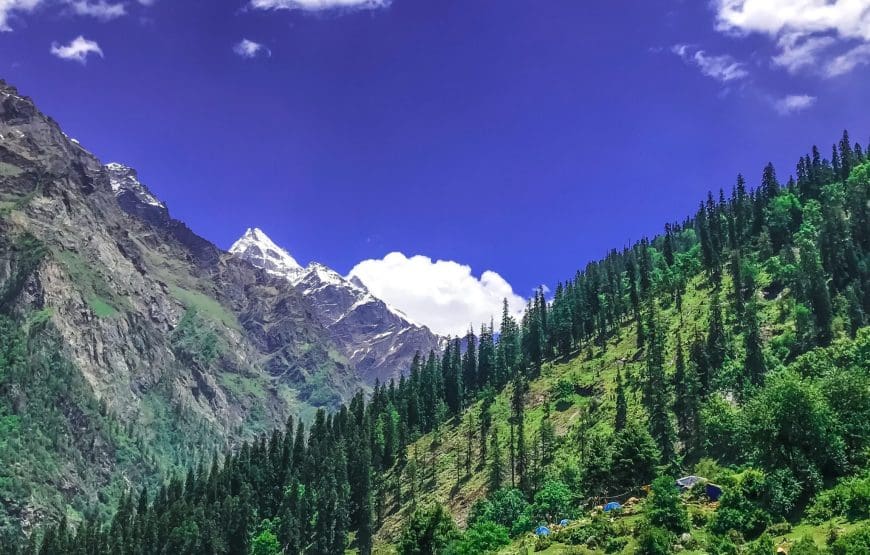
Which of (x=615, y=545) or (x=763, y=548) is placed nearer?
(x=763, y=548)

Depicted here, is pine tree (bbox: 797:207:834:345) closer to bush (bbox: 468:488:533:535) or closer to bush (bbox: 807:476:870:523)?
bush (bbox: 468:488:533:535)

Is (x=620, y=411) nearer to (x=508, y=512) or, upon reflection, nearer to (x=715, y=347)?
(x=715, y=347)

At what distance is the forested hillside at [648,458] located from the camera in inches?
2616

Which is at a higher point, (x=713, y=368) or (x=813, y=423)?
(x=713, y=368)

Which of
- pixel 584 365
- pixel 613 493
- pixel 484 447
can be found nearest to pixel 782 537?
pixel 613 493

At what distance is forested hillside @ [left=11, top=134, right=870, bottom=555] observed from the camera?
6644cm

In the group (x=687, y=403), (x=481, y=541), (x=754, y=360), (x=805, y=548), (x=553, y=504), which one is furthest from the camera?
(x=687, y=403)

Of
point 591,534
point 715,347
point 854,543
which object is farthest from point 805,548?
point 715,347

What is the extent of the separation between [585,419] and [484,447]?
2894 cm

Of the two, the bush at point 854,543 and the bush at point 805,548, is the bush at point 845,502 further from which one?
the bush at point 805,548

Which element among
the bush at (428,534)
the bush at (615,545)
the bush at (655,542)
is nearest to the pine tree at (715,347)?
the bush at (428,534)

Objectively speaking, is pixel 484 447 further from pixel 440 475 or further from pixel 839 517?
pixel 839 517

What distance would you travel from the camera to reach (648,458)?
103 metres

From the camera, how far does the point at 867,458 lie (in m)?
67.9
